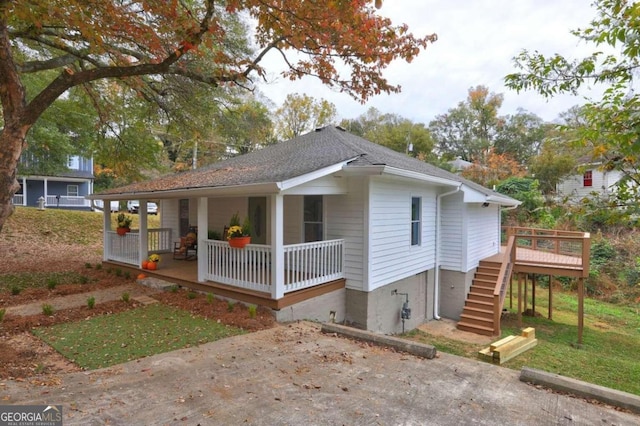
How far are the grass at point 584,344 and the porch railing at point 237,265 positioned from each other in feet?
14.0

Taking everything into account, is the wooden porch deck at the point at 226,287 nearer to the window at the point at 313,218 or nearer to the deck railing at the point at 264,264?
the deck railing at the point at 264,264

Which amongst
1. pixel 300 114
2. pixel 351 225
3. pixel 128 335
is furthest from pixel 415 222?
pixel 300 114

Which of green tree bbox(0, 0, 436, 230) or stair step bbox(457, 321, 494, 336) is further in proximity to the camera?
stair step bbox(457, 321, 494, 336)

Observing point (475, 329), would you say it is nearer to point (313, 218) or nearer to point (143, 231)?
point (313, 218)

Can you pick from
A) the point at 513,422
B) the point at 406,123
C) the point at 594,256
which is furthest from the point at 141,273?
the point at 406,123

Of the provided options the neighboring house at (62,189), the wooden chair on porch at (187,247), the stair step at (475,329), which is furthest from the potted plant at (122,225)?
the neighboring house at (62,189)

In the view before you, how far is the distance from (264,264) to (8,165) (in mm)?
4328

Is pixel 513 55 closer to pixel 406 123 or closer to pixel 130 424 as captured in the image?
pixel 130 424

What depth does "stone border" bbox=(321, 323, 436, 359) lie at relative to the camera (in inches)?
195

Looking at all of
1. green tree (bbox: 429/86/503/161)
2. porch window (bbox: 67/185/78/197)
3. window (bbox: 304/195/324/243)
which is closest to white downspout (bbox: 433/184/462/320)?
window (bbox: 304/195/324/243)

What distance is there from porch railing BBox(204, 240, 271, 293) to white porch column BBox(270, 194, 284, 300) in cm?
31

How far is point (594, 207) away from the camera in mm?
4301

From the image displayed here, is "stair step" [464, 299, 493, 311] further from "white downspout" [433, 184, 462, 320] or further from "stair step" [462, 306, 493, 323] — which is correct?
"white downspout" [433, 184, 462, 320]

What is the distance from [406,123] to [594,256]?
21754 mm
